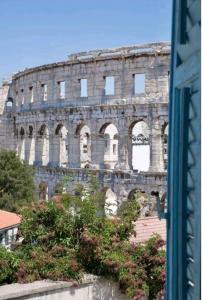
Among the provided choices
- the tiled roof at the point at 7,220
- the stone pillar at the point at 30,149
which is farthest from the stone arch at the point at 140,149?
the tiled roof at the point at 7,220

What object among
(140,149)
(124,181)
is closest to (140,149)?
(140,149)

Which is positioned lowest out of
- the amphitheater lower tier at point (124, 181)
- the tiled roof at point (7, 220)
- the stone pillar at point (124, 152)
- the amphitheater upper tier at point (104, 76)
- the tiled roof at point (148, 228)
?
the tiled roof at point (7, 220)

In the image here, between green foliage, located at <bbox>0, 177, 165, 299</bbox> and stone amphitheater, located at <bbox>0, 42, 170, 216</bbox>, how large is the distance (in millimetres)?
11813

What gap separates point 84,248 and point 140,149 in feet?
87.6

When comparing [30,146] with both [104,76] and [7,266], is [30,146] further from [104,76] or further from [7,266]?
[7,266]

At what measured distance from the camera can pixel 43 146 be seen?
86.0 ft

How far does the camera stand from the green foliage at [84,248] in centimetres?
679

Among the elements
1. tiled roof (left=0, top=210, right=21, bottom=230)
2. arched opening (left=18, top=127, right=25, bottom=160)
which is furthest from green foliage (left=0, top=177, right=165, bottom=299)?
arched opening (left=18, top=127, right=25, bottom=160)

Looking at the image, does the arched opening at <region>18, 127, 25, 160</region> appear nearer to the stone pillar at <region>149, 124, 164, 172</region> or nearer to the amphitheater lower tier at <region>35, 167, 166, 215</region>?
the amphitheater lower tier at <region>35, 167, 166, 215</region>

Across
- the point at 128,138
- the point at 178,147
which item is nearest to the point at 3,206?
the point at 128,138

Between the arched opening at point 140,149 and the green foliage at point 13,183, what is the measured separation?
1112 cm

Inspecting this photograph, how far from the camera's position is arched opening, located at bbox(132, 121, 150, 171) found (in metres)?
31.3

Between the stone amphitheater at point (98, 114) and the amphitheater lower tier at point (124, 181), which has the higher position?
the stone amphitheater at point (98, 114)

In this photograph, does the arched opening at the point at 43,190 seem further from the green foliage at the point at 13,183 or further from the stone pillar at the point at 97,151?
the green foliage at the point at 13,183
